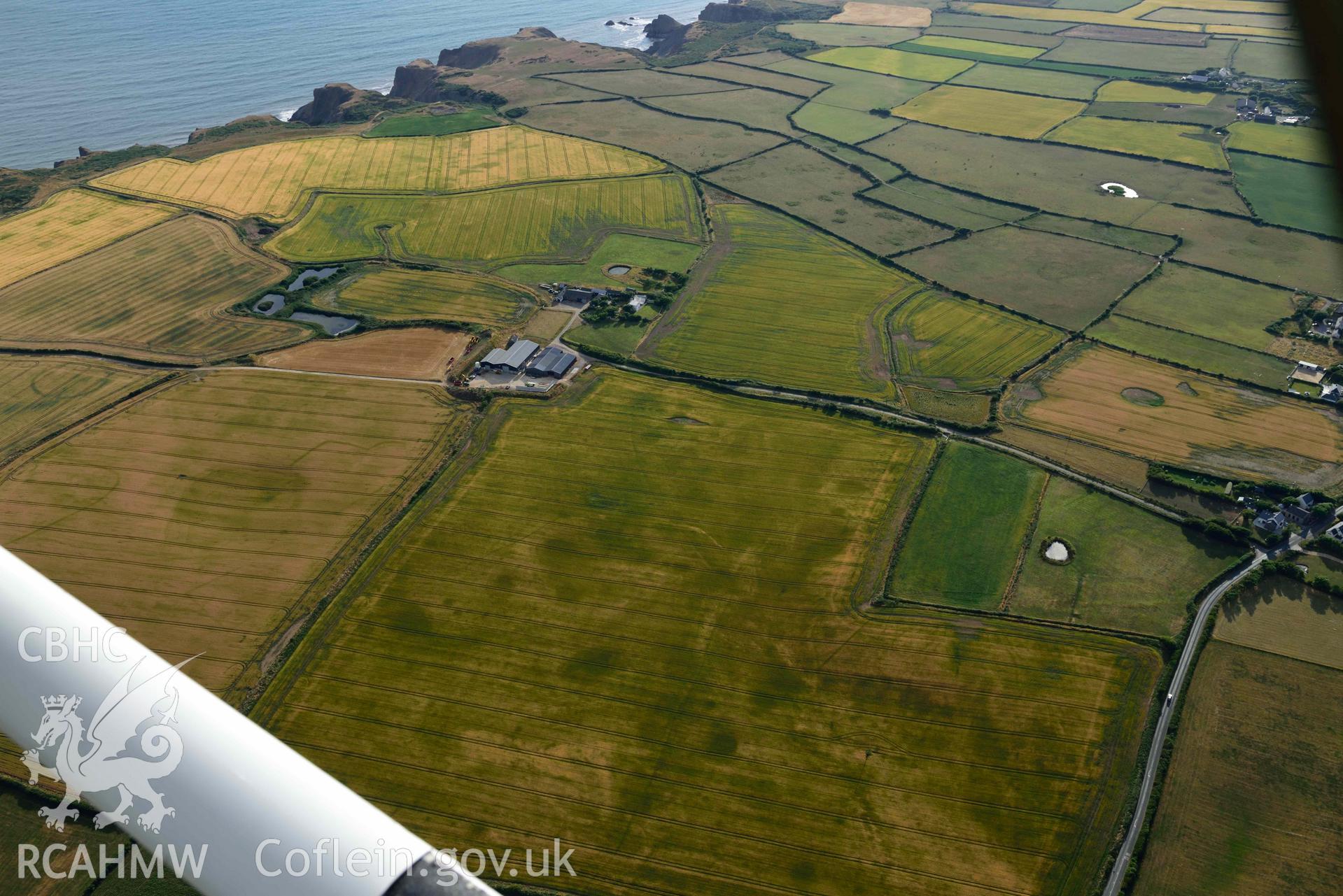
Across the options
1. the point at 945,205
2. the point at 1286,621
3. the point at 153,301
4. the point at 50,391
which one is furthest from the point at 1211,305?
the point at 50,391

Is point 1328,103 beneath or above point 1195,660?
above

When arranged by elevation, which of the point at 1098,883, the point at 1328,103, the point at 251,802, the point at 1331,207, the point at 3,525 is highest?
the point at 1328,103

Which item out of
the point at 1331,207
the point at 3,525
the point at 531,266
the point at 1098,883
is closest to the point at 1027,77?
the point at 531,266

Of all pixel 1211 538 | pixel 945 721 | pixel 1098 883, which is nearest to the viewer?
pixel 1098 883

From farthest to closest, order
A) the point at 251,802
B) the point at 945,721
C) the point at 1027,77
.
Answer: the point at 1027,77 → the point at 945,721 → the point at 251,802

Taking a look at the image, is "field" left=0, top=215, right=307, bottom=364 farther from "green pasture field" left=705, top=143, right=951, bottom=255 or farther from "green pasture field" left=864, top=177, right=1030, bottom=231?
"green pasture field" left=864, top=177, right=1030, bottom=231

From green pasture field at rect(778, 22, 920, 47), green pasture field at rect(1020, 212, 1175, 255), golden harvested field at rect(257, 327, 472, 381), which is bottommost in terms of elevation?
green pasture field at rect(1020, 212, 1175, 255)

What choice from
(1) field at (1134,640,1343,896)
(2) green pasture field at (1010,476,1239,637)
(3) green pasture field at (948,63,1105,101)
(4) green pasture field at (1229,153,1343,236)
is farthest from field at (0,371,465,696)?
(3) green pasture field at (948,63,1105,101)

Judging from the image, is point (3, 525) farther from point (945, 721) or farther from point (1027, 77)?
point (1027, 77)
